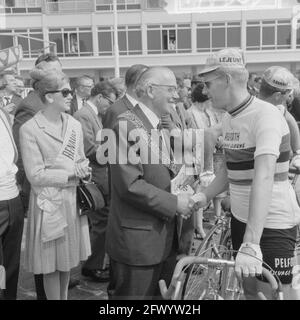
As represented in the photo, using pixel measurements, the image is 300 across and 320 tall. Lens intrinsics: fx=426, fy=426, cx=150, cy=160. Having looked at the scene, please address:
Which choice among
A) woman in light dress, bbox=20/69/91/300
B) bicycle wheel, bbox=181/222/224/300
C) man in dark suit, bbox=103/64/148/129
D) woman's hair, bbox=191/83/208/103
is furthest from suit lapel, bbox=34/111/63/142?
woman's hair, bbox=191/83/208/103

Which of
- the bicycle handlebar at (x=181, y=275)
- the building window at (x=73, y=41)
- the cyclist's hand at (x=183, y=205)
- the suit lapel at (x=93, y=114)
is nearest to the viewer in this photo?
the bicycle handlebar at (x=181, y=275)

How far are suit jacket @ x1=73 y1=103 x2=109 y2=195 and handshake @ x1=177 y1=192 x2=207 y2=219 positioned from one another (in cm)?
174

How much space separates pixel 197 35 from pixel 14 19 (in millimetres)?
14425

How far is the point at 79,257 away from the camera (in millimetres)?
3174

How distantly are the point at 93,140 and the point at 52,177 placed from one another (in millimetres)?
1312

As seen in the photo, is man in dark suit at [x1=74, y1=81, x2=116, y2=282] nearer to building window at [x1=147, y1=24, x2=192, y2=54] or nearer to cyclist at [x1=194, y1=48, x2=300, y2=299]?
cyclist at [x1=194, y1=48, x2=300, y2=299]

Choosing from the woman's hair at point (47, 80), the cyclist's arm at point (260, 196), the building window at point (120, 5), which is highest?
the building window at point (120, 5)

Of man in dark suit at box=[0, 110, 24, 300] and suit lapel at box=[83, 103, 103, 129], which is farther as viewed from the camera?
suit lapel at box=[83, 103, 103, 129]

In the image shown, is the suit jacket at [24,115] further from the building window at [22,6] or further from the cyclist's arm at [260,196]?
the building window at [22,6]

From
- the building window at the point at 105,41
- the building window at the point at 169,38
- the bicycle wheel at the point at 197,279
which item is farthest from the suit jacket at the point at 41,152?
→ the building window at the point at 105,41

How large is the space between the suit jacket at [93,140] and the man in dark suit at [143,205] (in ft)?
5.37

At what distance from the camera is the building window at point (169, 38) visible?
33031 millimetres

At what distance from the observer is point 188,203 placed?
250 centimetres

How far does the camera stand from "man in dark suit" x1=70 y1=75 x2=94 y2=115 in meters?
5.46
